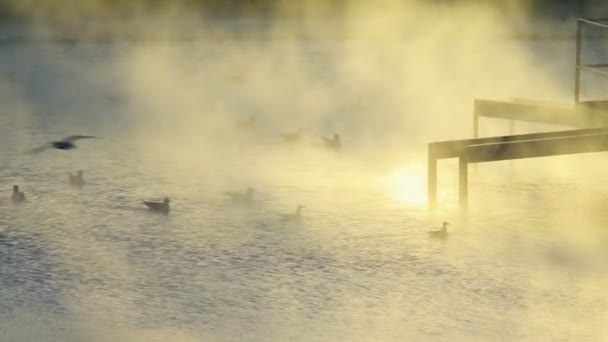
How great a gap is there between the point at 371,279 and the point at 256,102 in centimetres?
869

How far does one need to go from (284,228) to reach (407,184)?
1892 millimetres

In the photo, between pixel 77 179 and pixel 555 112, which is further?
pixel 555 112

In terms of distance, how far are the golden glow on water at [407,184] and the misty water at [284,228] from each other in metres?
0.03

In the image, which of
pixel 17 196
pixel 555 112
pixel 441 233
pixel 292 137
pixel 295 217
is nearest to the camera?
pixel 441 233

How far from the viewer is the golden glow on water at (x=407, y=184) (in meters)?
11.0

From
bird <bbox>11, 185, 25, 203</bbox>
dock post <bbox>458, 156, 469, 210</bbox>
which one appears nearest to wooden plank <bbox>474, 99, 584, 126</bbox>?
dock post <bbox>458, 156, 469, 210</bbox>

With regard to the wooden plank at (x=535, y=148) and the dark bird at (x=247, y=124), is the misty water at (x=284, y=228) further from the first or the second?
the wooden plank at (x=535, y=148)

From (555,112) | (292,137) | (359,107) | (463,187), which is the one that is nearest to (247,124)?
(292,137)

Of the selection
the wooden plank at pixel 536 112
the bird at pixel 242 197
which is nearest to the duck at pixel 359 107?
the wooden plank at pixel 536 112

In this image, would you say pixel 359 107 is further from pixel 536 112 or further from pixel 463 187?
pixel 463 187

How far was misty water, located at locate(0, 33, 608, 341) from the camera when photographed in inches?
303

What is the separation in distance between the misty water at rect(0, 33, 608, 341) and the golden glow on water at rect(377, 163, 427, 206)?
0.03 meters

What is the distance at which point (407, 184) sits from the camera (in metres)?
11.6

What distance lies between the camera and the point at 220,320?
763 cm
